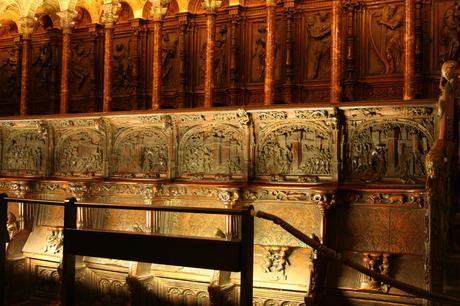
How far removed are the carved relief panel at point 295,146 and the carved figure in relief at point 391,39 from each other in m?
2.42

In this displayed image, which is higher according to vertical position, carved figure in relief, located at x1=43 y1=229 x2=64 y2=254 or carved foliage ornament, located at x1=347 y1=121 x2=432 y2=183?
carved foliage ornament, located at x1=347 y1=121 x2=432 y2=183

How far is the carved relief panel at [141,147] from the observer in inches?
342

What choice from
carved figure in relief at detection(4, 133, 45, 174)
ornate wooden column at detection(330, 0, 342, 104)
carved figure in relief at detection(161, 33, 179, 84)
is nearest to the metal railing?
ornate wooden column at detection(330, 0, 342, 104)

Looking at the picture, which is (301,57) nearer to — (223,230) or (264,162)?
(264,162)

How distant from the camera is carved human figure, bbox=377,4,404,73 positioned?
9.09 meters

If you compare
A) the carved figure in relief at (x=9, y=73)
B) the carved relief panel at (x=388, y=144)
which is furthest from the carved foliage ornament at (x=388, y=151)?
the carved figure in relief at (x=9, y=73)

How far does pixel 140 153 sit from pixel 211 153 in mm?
1352

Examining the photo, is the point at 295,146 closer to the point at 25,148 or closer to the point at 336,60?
the point at 336,60

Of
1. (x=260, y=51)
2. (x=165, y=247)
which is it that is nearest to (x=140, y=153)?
(x=260, y=51)

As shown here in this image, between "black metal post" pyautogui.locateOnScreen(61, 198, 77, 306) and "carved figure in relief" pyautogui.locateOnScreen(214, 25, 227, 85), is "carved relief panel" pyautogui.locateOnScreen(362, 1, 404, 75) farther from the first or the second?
"black metal post" pyautogui.locateOnScreen(61, 198, 77, 306)

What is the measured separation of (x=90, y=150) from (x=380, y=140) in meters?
4.95

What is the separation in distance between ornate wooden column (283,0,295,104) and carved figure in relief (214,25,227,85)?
1.29 metres

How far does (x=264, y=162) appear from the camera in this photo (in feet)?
25.8

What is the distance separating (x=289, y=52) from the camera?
985 centimetres
